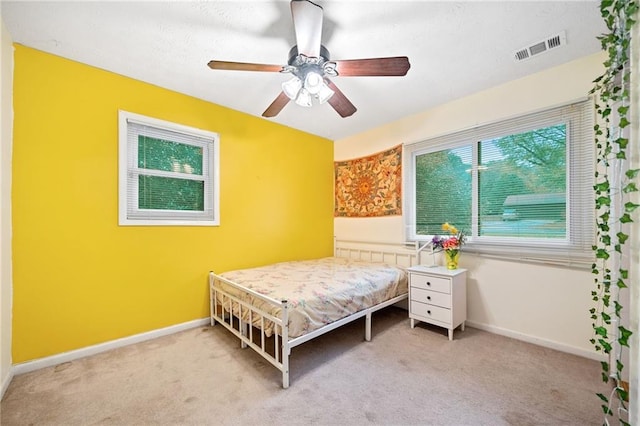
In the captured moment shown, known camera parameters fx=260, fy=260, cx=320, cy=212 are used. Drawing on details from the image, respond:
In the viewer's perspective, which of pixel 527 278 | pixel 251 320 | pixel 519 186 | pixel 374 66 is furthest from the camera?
pixel 519 186

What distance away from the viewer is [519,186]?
2627 mm

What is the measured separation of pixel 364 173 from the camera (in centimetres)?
399

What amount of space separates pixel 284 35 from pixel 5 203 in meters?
2.38

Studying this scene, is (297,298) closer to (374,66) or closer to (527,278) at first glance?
(374,66)

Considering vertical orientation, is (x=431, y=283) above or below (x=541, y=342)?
above

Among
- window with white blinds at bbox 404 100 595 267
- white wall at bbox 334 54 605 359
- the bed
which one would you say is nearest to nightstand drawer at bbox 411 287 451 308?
the bed

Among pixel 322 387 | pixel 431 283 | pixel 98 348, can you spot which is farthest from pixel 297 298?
pixel 98 348

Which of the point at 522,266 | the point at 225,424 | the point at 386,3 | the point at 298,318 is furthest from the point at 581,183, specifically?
the point at 225,424

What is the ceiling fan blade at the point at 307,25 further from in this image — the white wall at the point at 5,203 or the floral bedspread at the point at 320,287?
the white wall at the point at 5,203

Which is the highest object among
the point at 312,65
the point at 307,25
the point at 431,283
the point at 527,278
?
the point at 307,25

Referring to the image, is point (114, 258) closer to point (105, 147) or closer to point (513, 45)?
point (105, 147)

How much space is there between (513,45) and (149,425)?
12.0 feet

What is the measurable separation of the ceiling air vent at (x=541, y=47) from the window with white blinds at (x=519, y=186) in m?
0.57

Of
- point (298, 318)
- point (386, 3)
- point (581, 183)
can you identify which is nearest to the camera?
point (386, 3)
